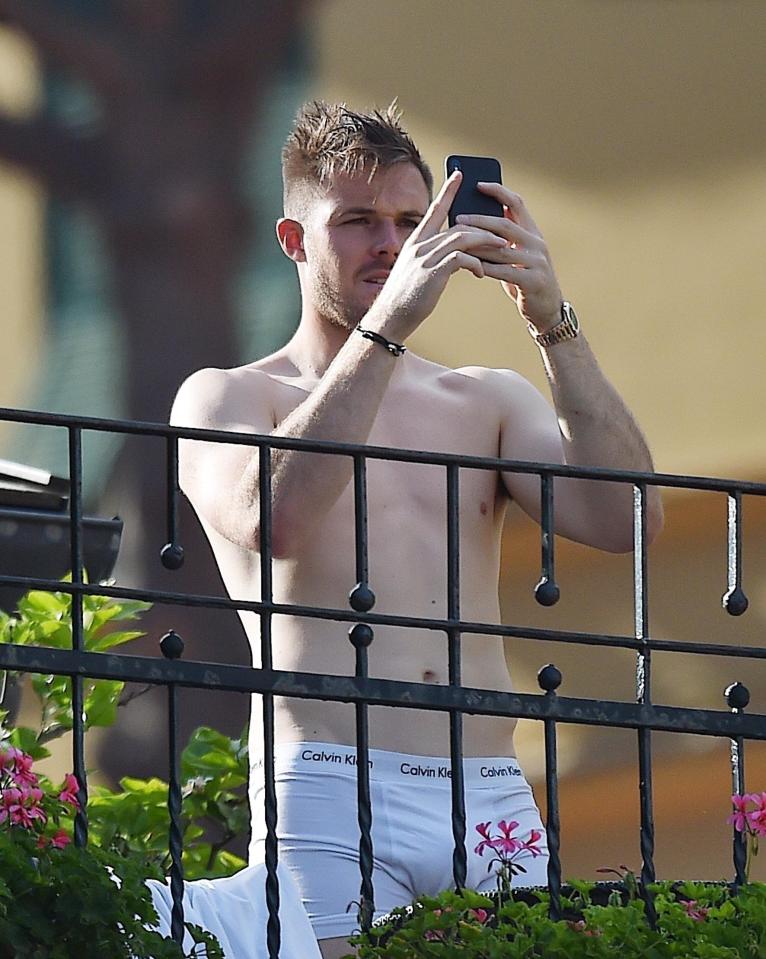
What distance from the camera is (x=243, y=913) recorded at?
3488 millimetres

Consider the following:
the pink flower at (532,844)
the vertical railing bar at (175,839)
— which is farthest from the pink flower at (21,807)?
the pink flower at (532,844)

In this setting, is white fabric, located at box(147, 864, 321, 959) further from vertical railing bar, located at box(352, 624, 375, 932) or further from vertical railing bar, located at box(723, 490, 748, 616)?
vertical railing bar, located at box(723, 490, 748, 616)

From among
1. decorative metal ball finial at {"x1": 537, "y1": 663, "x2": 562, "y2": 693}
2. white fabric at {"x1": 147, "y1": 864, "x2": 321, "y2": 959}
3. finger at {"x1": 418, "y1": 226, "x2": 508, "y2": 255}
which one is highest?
finger at {"x1": 418, "y1": 226, "x2": 508, "y2": 255}

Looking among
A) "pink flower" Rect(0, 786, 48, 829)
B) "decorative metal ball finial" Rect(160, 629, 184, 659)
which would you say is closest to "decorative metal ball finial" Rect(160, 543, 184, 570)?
"decorative metal ball finial" Rect(160, 629, 184, 659)

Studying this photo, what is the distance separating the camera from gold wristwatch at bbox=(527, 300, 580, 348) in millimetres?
3959

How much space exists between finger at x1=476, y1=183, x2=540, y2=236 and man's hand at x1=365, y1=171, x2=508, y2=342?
0.17 feet

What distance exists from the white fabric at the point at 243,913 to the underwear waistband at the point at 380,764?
32 centimetres

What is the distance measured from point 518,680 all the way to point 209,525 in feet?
9.78

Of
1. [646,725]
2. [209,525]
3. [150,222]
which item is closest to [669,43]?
[150,222]

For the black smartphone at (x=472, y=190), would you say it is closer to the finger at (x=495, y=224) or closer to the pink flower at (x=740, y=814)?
the finger at (x=495, y=224)

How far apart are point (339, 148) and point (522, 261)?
22.6 inches

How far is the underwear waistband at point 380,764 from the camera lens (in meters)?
3.88

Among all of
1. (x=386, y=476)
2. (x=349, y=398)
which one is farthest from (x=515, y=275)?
(x=386, y=476)

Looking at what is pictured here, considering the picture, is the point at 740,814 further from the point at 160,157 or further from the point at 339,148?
the point at 160,157
